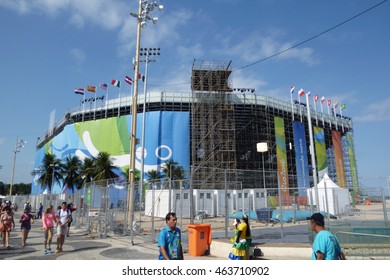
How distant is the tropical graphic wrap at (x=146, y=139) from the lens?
4925 cm

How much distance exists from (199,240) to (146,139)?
133ft

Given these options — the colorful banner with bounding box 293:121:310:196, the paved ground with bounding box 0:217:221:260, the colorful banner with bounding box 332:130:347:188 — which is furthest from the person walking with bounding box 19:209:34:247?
the colorful banner with bounding box 332:130:347:188

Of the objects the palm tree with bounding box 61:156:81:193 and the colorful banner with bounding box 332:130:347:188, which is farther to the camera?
the colorful banner with bounding box 332:130:347:188

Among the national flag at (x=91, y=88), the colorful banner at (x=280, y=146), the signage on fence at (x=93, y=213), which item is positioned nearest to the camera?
the signage on fence at (x=93, y=213)

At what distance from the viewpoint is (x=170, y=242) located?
4.77 metres

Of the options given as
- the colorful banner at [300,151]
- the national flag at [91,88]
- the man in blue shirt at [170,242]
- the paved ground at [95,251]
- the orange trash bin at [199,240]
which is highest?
the national flag at [91,88]

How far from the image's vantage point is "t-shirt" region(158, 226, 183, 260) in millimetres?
4715

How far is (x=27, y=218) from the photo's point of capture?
12469 millimetres

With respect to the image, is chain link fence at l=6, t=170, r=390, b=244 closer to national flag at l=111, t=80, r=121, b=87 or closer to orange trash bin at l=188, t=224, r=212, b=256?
orange trash bin at l=188, t=224, r=212, b=256

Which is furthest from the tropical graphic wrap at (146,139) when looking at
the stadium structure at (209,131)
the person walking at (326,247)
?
the person walking at (326,247)

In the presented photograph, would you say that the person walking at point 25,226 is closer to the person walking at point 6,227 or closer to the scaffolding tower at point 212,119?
the person walking at point 6,227

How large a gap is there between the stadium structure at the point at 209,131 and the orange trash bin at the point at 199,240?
109ft

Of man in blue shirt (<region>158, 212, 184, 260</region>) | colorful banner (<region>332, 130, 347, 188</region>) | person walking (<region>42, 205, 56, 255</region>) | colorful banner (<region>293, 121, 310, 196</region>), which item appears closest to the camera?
man in blue shirt (<region>158, 212, 184, 260</region>)

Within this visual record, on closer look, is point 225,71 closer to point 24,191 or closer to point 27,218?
point 27,218
